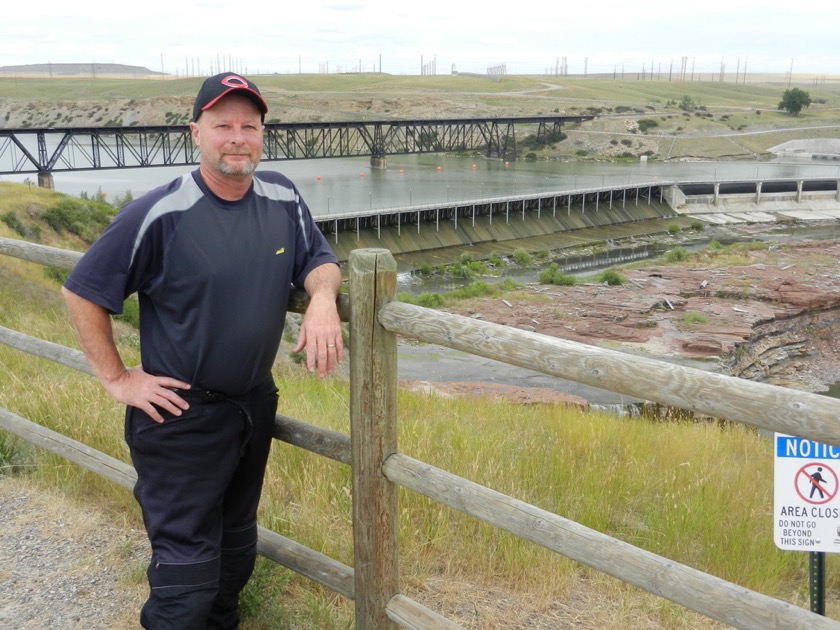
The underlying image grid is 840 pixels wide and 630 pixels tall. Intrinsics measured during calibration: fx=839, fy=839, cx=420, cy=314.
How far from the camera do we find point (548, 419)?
6.97 meters

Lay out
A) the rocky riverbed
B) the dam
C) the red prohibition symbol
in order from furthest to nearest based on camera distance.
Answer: the dam, the rocky riverbed, the red prohibition symbol

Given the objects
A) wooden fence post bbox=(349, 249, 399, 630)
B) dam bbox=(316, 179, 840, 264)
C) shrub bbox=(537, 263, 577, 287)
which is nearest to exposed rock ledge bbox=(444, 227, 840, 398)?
shrub bbox=(537, 263, 577, 287)

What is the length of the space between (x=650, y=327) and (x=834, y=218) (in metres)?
43.5

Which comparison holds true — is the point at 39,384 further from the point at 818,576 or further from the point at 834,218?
the point at 834,218

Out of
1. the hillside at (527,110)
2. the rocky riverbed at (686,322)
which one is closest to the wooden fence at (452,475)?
the rocky riverbed at (686,322)

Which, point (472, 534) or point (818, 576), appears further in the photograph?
point (472, 534)

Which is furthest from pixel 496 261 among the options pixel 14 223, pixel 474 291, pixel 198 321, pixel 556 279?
pixel 198 321

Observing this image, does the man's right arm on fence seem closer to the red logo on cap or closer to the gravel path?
the red logo on cap

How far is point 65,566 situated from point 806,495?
10.2 feet

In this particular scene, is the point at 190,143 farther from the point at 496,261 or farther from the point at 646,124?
the point at 646,124

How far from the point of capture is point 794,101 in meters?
131

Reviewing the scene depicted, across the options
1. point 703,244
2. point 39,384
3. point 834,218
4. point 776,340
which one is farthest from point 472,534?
point 834,218

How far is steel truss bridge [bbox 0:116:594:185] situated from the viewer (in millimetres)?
53125

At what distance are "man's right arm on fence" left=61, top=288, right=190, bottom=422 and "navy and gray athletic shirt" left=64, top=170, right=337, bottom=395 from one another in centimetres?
4
